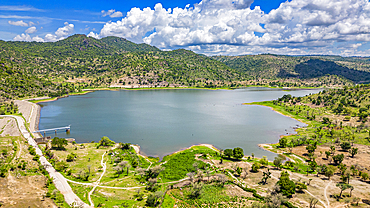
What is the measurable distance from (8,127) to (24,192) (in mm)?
58579

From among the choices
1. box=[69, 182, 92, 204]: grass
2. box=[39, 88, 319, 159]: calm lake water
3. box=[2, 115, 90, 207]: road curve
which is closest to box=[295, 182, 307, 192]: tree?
box=[39, 88, 319, 159]: calm lake water

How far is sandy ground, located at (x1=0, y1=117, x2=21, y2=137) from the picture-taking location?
248 feet

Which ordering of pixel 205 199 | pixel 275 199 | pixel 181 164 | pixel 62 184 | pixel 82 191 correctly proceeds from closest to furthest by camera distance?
pixel 275 199 < pixel 82 191 < pixel 205 199 < pixel 62 184 < pixel 181 164

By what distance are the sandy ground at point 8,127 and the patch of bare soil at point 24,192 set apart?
3879 cm

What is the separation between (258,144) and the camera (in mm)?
79875

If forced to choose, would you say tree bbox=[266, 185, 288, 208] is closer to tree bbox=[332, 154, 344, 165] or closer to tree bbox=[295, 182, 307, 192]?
tree bbox=[295, 182, 307, 192]

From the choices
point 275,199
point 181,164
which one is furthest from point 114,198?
point 275,199

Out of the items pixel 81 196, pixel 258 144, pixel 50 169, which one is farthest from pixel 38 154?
pixel 258 144

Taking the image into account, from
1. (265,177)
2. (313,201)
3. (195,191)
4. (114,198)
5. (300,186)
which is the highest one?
(114,198)

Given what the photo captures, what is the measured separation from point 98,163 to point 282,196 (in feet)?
156

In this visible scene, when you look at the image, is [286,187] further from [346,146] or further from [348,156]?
[346,146]

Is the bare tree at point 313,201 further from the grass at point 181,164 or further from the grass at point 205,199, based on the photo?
the grass at point 181,164

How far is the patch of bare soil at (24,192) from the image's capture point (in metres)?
37.6

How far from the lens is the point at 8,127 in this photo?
3295 inches
